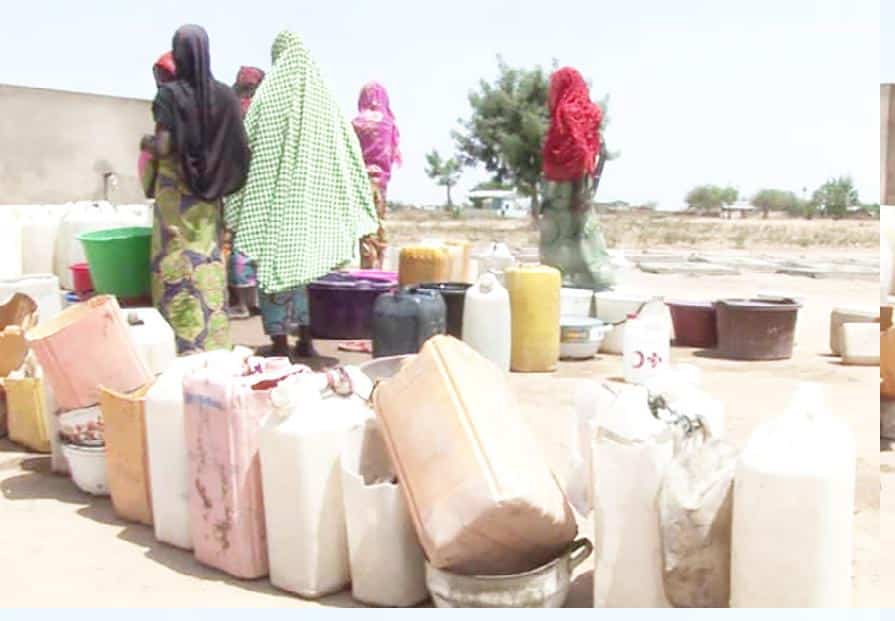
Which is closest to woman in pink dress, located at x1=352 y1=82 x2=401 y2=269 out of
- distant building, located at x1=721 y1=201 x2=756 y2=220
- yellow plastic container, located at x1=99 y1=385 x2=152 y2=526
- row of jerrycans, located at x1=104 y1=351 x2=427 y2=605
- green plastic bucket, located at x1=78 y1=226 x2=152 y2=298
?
green plastic bucket, located at x1=78 y1=226 x2=152 y2=298

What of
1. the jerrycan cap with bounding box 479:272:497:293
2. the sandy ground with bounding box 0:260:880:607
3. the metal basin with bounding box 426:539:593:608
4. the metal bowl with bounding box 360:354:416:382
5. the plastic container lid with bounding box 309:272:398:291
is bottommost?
the sandy ground with bounding box 0:260:880:607

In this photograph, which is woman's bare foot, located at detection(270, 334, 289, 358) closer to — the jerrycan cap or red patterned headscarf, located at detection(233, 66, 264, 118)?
the jerrycan cap

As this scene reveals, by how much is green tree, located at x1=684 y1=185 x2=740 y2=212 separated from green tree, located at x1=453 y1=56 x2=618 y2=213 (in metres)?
19.1

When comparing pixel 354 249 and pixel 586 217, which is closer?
pixel 354 249

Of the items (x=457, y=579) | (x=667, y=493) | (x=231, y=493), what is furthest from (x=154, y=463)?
(x=667, y=493)

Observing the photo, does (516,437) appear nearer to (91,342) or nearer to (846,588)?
(846,588)

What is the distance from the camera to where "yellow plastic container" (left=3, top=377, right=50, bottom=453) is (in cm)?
420

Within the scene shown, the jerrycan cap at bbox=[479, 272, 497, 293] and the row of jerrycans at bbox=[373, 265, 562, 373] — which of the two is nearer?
the row of jerrycans at bbox=[373, 265, 562, 373]

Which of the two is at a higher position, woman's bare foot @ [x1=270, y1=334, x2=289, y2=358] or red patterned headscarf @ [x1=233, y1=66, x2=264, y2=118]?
red patterned headscarf @ [x1=233, y1=66, x2=264, y2=118]

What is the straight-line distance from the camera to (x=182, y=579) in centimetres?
296

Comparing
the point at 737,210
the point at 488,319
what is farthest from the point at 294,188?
the point at 737,210

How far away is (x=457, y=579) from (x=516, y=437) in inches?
13.8

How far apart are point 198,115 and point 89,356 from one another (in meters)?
1.62

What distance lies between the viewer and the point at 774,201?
4312cm
